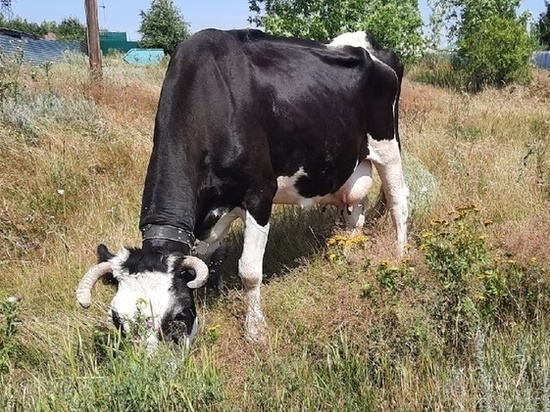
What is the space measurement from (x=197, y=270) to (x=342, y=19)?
34.7 ft

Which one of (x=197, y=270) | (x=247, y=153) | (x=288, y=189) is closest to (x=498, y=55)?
(x=288, y=189)

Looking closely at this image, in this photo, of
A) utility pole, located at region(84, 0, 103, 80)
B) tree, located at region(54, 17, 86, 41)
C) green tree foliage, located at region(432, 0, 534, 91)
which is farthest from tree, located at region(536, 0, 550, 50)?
tree, located at region(54, 17, 86, 41)

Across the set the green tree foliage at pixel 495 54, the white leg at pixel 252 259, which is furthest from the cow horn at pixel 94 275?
the green tree foliage at pixel 495 54

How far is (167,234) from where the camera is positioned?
3.59 metres

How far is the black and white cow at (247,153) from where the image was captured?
336 cm

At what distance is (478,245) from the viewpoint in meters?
3.37

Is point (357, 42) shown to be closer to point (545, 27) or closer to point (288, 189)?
point (288, 189)

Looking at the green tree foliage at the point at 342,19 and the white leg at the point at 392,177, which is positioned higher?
the green tree foliage at the point at 342,19

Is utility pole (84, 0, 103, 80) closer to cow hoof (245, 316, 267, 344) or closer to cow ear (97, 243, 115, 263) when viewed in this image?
cow ear (97, 243, 115, 263)

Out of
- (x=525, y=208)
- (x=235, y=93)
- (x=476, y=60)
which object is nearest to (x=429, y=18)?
(x=476, y=60)

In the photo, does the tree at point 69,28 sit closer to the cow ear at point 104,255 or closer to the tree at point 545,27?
the tree at point 545,27

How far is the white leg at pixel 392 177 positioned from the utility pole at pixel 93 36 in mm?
6552

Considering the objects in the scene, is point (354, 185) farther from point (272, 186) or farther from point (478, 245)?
point (478, 245)

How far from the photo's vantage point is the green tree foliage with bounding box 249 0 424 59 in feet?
42.5
